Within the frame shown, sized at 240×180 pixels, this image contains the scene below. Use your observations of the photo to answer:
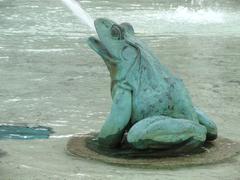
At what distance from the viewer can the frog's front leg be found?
6434mm

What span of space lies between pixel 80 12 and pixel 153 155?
14278 mm

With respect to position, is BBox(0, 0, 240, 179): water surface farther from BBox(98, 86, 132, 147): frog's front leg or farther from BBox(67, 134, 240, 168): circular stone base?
BBox(98, 86, 132, 147): frog's front leg

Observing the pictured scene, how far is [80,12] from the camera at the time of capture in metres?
20.3

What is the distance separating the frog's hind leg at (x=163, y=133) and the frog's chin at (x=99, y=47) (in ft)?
2.37

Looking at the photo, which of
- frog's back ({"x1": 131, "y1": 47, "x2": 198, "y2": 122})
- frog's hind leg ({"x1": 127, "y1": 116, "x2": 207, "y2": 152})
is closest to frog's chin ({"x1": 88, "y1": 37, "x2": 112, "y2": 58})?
frog's back ({"x1": 131, "y1": 47, "x2": 198, "y2": 122})

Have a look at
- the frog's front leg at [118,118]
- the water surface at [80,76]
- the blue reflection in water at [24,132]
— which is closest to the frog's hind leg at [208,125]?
the water surface at [80,76]

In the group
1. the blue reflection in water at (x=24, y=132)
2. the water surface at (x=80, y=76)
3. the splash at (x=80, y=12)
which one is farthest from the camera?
the splash at (x=80, y=12)

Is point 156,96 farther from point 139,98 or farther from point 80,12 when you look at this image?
point 80,12

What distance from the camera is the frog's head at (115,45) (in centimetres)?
657

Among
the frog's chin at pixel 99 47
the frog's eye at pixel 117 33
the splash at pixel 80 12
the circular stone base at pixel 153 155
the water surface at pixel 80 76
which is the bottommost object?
the splash at pixel 80 12

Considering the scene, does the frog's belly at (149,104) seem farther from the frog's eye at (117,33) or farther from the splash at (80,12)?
the splash at (80,12)

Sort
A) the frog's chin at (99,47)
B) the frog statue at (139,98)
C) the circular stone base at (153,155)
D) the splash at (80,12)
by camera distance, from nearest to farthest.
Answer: the circular stone base at (153,155) → the frog statue at (139,98) → the frog's chin at (99,47) → the splash at (80,12)

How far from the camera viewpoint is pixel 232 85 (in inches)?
405

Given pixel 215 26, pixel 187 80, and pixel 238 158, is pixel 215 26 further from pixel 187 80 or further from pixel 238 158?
pixel 238 158
